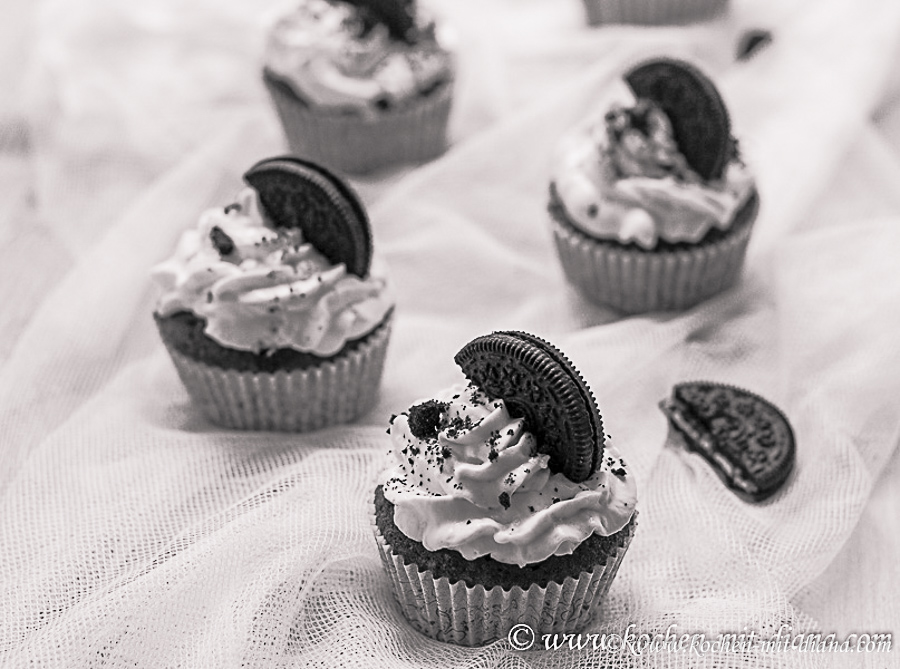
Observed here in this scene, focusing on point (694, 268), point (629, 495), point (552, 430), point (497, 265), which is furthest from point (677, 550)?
point (497, 265)

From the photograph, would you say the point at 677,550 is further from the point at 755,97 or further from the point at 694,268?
the point at 755,97

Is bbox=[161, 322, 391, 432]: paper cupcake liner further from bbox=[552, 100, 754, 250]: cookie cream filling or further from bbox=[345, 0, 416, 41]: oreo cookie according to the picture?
bbox=[345, 0, 416, 41]: oreo cookie

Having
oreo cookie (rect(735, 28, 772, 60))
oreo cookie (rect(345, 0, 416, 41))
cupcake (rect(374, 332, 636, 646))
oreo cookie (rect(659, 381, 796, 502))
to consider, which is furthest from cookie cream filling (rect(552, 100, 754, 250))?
oreo cookie (rect(735, 28, 772, 60))

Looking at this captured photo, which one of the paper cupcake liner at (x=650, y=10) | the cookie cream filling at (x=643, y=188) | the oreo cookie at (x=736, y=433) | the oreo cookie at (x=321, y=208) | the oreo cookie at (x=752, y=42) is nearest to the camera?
the oreo cookie at (x=736, y=433)

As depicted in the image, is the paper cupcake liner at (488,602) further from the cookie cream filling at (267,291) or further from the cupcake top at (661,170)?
the cupcake top at (661,170)

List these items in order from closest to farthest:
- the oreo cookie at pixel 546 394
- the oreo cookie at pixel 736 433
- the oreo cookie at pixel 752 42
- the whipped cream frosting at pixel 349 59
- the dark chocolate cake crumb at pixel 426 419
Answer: the oreo cookie at pixel 546 394
the dark chocolate cake crumb at pixel 426 419
the oreo cookie at pixel 736 433
the whipped cream frosting at pixel 349 59
the oreo cookie at pixel 752 42

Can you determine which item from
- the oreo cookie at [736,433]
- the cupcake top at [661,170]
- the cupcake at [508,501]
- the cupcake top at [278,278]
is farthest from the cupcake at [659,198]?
the cupcake at [508,501]
